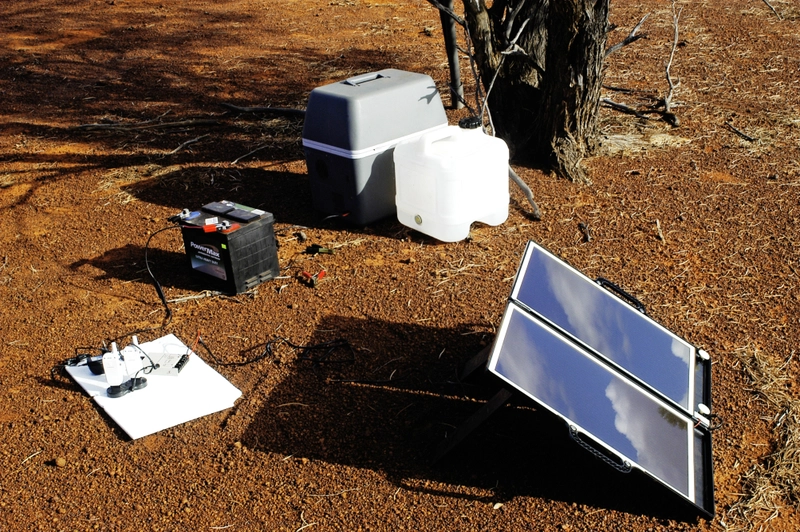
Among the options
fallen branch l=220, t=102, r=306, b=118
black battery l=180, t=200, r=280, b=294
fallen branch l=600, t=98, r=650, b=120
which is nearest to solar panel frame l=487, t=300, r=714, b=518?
black battery l=180, t=200, r=280, b=294

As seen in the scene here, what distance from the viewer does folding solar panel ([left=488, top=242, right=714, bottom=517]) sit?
125 inches

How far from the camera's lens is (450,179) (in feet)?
17.2

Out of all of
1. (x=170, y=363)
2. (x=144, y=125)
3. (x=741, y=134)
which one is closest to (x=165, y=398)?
(x=170, y=363)

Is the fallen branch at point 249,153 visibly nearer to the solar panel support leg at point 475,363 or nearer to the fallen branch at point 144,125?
the fallen branch at point 144,125

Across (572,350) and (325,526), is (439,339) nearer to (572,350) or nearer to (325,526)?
(572,350)

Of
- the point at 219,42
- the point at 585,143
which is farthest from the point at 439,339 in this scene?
the point at 219,42

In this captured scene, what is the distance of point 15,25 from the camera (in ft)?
40.5

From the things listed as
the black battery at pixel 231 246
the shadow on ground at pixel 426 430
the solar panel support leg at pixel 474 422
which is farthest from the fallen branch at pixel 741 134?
the solar panel support leg at pixel 474 422

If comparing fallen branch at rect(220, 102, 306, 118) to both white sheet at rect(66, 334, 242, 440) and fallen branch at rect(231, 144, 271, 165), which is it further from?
white sheet at rect(66, 334, 242, 440)

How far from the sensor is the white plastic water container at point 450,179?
17.3 ft

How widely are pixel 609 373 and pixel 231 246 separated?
2437 mm

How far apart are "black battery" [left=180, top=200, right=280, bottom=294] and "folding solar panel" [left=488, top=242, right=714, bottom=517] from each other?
1.89 m

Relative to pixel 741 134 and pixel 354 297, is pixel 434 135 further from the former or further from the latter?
pixel 741 134

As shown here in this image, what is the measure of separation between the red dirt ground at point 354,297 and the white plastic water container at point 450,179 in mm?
167
